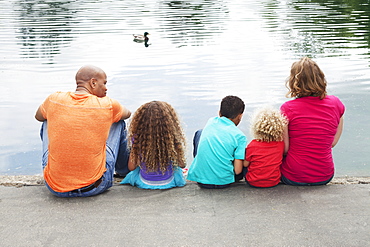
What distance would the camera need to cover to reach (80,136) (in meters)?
3.39

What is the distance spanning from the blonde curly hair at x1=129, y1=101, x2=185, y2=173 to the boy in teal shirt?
22cm

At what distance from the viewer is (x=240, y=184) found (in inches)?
152

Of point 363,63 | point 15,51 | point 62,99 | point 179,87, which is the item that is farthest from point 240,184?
point 15,51

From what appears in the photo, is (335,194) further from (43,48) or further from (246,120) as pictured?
(43,48)

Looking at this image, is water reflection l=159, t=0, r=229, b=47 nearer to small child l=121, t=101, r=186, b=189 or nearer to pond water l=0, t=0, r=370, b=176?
pond water l=0, t=0, r=370, b=176

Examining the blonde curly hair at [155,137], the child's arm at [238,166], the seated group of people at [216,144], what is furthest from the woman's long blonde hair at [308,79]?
the blonde curly hair at [155,137]

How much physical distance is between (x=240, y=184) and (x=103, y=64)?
26.9ft

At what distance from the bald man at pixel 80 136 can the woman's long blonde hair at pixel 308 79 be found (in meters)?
1.52

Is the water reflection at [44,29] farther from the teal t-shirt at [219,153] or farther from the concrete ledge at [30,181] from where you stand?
the teal t-shirt at [219,153]

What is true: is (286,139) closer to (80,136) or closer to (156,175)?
(156,175)

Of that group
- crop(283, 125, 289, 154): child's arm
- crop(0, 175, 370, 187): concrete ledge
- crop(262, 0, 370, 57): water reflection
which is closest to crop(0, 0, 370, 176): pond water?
crop(262, 0, 370, 57): water reflection

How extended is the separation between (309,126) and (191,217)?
4.24 feet

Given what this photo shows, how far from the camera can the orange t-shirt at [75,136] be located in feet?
11.1

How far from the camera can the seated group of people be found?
11.6 ft
